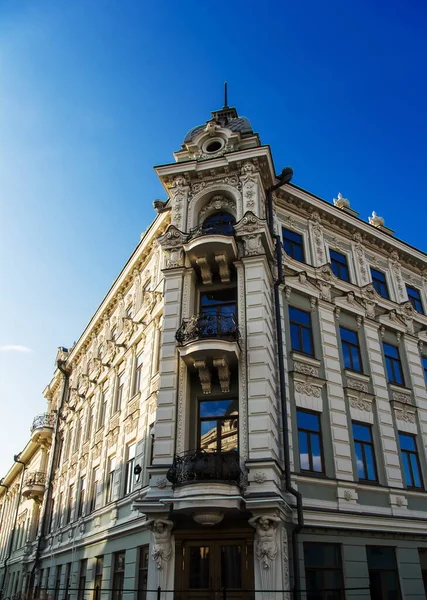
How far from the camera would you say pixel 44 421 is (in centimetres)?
3956

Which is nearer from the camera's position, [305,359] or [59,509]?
[305,359]

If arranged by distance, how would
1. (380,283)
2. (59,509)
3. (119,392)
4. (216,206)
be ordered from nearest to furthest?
(216,206) → (380,283) → (119,392) → (59,509)

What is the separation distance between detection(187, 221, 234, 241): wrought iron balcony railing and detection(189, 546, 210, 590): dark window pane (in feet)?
31.9

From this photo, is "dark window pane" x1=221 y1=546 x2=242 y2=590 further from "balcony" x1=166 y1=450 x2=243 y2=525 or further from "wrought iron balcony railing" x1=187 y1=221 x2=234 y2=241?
"wrought iron balcony railing" x1=187 y1=221 x2=234 y2=241

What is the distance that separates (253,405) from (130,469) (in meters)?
7.61

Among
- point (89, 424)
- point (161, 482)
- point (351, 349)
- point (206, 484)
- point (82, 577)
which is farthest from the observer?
point (89, 424)

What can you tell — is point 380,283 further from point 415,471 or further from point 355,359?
point 415,471

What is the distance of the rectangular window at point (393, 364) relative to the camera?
21641 mm

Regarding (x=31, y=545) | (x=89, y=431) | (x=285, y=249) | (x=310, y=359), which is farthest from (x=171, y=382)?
(x=31, y=545)

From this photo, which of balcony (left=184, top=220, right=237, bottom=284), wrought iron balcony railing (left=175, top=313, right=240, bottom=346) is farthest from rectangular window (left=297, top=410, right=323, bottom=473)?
balcony (left=184, top=220, right=237, bottom=284)

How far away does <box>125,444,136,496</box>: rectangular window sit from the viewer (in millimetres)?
20172

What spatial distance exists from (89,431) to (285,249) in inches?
593

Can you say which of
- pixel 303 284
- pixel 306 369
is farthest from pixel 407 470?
pixel 303 284

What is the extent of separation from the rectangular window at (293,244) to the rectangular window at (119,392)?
9659mm
